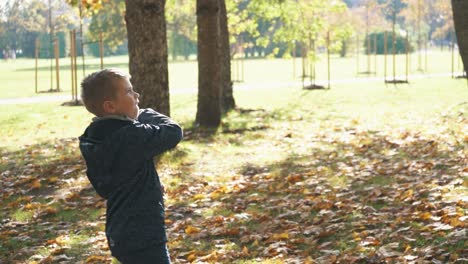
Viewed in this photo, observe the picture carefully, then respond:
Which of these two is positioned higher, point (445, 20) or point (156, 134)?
point (445, 20)

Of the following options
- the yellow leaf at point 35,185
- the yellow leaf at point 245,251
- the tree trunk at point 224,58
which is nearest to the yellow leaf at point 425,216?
the yellow leaf at point 245,251

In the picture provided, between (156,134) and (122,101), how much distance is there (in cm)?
22

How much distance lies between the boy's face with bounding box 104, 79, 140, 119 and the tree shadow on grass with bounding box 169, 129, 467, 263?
2657mm

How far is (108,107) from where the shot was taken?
3.21 meters

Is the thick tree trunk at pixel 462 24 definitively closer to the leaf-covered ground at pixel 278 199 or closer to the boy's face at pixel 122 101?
the leaf-covered ground at pixel 278 199

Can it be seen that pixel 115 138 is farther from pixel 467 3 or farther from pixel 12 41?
pixel 12 41

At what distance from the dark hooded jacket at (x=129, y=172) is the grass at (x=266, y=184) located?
2.46 m

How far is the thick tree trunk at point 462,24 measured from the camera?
18.7ft

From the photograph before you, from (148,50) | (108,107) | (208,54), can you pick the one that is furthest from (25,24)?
(108,107)

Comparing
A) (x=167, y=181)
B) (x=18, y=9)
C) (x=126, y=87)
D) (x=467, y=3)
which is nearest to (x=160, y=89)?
(x=167, y=181)

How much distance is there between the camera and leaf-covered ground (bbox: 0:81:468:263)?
19.0 ft

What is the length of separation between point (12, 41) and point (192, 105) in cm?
7596

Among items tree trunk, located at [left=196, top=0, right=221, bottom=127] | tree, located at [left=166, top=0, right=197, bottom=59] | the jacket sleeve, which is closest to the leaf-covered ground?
tree trunk, located at [left=196, top=0, right=221, bottom=127]

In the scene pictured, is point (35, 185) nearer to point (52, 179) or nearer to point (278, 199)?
point (52, 179)
